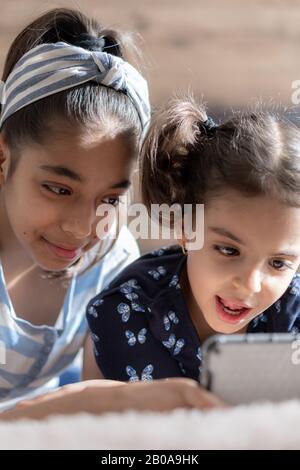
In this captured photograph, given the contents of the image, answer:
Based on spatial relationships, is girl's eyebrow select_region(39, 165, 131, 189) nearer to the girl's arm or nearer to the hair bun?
the hair bun

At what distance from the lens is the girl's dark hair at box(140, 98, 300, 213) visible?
74 centimetres

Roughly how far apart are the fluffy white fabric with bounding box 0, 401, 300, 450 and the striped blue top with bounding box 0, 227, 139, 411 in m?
0.62

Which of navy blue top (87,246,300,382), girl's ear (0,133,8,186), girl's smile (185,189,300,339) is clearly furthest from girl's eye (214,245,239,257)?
girl's ear (0,133,8,186)

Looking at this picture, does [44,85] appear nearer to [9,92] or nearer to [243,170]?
[9,92]

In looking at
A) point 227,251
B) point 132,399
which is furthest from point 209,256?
point 132,399

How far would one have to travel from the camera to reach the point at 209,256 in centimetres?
75

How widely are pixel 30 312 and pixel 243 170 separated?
1.14 feet

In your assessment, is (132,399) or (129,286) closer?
(132,399)

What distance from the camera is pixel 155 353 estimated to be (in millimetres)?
831

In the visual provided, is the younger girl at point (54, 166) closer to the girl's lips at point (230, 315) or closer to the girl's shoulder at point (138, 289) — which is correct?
the girl's shoulder at point (138, 289)

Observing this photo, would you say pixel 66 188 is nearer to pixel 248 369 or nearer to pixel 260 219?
pixel 260 219

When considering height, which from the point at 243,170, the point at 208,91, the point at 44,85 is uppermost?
the point at 208,91

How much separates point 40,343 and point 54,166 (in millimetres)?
260
